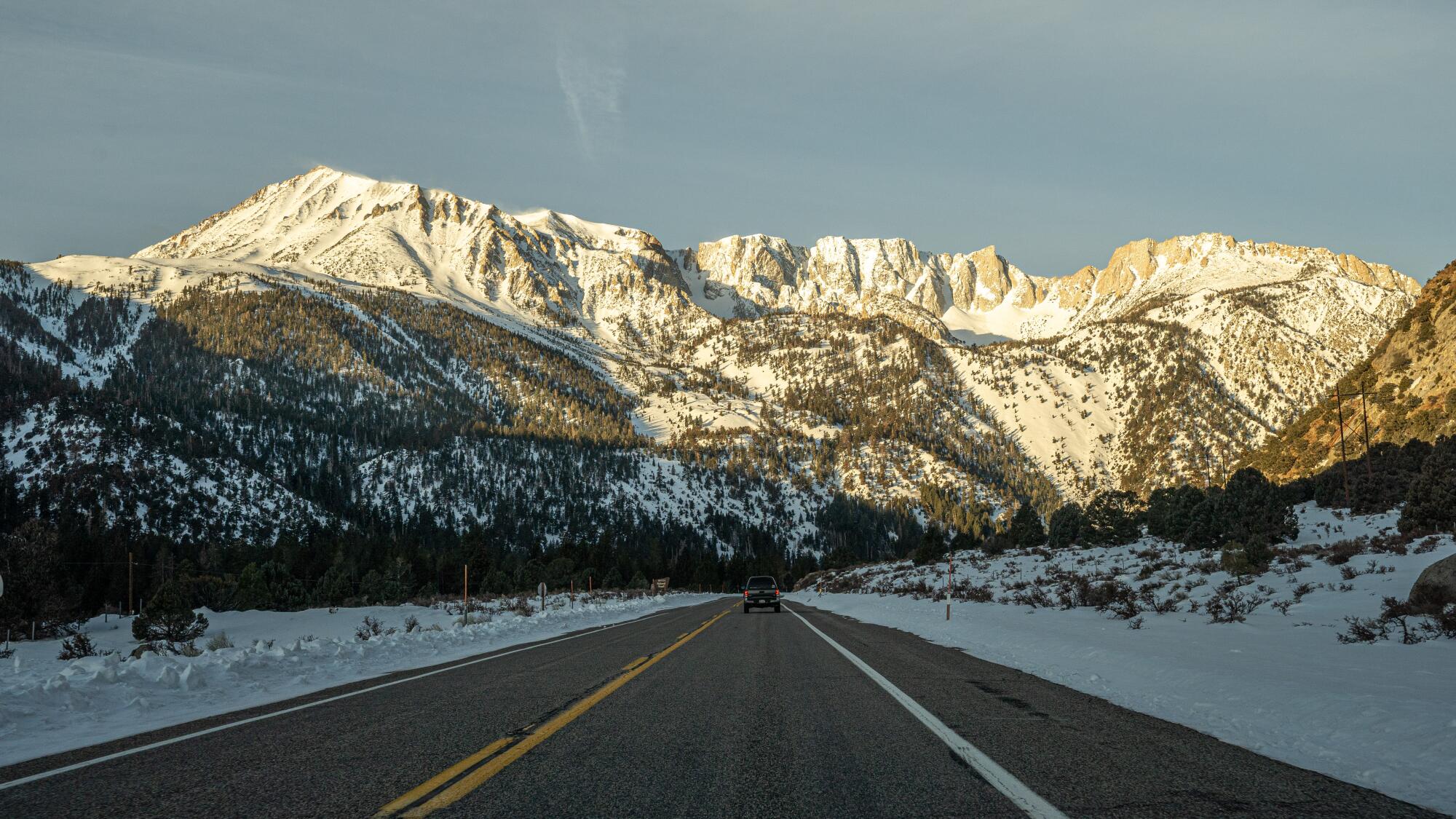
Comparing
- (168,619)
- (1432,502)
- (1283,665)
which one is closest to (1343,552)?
(1432,502)

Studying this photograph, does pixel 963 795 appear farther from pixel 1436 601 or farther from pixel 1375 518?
pixel 1375 518

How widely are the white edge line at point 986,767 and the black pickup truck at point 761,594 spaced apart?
2953cm

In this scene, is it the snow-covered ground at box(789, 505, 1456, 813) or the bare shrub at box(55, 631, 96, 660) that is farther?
the bare shrub at box(55, 631, 96, 660)

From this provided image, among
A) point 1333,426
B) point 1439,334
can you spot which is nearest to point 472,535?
point 1333,426

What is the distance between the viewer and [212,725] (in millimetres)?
8000

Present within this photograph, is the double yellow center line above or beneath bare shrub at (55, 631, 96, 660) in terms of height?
above

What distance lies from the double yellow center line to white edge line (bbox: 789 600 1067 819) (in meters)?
3.32

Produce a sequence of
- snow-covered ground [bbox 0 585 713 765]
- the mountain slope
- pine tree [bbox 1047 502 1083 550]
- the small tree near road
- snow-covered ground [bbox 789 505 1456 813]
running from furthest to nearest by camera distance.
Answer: pine tree [bbox 1047 502 1083 550] → the mountain slope → the small tree near road → snow-covered ground [bbox 0 585 713 765] → snow-covered ground [bbox 789 505 1456 813]

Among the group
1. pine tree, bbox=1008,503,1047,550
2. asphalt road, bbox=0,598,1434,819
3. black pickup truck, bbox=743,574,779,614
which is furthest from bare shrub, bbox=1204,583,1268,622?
pine tree, bbox=1008,503,1047,550

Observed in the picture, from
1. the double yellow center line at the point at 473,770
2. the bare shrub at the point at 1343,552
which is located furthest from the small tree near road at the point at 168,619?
the bare shrub at the point at 1343,552

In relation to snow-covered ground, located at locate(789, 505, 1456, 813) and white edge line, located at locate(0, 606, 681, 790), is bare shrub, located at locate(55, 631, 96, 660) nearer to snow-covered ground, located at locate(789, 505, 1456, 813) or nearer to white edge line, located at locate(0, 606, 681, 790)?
white edge line, located at locate(0, 606, 681, 790)

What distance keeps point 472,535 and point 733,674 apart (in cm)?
9670

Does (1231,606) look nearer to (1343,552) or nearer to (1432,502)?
(1343,552)

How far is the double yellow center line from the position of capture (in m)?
4.64
